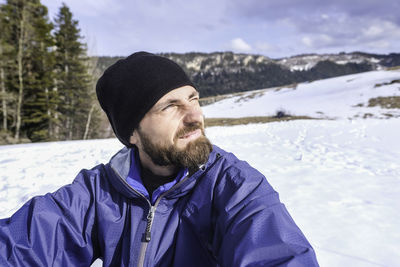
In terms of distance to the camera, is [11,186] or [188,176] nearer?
[188,176]

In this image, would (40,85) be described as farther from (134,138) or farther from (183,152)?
(183,152)

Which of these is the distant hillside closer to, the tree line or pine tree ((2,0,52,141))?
the tree line

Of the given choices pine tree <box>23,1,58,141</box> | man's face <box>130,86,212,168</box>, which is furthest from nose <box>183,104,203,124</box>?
pine tree <box>23,1,58,141</box>

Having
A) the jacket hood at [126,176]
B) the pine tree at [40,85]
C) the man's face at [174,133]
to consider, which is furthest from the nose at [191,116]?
the pine tree at [40,85]

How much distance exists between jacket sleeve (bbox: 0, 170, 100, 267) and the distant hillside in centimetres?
10363

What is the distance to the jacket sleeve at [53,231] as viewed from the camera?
118cm

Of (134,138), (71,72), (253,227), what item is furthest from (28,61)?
(253,227)

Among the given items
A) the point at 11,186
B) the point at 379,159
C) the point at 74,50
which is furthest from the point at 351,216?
the point at 74,50

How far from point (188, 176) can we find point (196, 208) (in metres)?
0.18

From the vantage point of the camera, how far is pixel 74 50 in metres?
20.0

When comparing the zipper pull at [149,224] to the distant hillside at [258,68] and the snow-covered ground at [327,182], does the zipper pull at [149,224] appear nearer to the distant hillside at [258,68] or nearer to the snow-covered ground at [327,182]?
the snow-covered ground at [327,182]

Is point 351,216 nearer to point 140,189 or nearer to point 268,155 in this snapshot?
point 140,189

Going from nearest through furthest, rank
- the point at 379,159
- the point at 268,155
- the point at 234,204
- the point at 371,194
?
the point at 234,204, the point at 371,194, the point at 379,159, the point at 268,155

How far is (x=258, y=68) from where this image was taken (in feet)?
444
